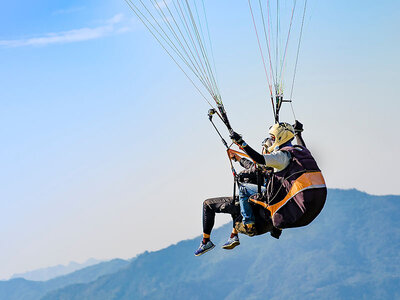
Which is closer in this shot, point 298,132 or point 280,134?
point 280,134

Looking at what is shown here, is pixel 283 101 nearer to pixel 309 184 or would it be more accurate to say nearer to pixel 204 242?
pixel 309 184

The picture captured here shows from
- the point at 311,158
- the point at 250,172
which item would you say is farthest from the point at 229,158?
the point at 311,158

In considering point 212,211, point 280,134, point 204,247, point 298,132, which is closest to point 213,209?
point 212,211

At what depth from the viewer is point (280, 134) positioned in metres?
13.2

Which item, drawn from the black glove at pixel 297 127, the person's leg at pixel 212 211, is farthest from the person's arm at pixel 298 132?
the person's leg at pixel 212 211

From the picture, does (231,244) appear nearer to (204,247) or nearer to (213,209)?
(204,247)

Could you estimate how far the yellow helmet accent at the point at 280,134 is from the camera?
13234mm

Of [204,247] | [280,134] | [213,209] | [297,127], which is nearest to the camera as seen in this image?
[280,134]

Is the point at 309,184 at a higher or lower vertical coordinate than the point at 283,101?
lower

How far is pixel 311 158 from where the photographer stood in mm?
13086

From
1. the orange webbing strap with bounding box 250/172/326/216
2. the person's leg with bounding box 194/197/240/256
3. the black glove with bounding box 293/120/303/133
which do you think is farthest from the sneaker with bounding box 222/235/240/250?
the black glove with bounding box 293/120/303/133

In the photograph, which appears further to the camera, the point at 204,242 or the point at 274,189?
the point at 204,242

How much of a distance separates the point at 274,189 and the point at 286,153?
0.95 metres

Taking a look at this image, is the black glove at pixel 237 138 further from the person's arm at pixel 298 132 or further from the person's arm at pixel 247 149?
the person's arm at pixel 298 132
